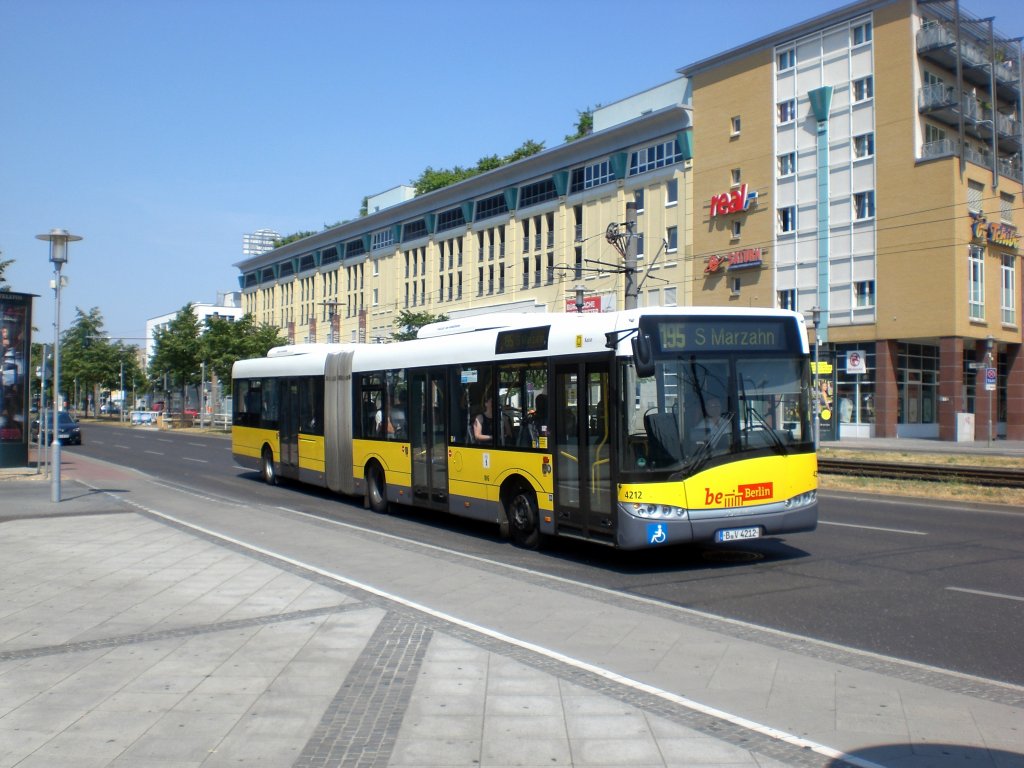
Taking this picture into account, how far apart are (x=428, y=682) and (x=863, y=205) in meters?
43.5

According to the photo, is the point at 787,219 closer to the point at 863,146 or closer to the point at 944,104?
the point at 863,146

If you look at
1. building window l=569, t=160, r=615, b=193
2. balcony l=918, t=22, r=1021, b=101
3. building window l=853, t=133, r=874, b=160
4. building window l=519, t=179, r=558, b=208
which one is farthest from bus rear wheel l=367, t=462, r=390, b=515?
building window l=519, t=179, r=558, b=208

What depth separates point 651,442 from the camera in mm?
10367

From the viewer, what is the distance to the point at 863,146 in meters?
45.1

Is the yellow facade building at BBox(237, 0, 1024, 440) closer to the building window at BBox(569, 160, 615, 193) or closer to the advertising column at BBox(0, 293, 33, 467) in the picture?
the building window at BBox(569, 160, 615, 193)

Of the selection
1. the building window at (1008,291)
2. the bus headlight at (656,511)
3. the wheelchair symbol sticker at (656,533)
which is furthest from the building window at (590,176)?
the wheelchair symbol sticker at (656,533)

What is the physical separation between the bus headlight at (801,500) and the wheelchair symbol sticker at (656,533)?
1618mm

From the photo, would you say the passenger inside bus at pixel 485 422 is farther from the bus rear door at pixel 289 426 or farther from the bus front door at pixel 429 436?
the bus rear door at pixel 289 426

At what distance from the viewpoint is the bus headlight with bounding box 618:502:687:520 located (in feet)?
33.9

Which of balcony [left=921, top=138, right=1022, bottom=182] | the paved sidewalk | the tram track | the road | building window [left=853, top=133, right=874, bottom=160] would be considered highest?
building window [left=853, top=133, right=874, bottom=160]

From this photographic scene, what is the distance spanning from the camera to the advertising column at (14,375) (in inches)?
958

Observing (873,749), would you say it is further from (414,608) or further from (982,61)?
(982,61)

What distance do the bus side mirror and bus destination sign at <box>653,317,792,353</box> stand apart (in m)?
0.44

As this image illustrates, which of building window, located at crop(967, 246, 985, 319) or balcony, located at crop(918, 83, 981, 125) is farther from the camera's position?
building window, located at crop(967, 246, 985, 319)
